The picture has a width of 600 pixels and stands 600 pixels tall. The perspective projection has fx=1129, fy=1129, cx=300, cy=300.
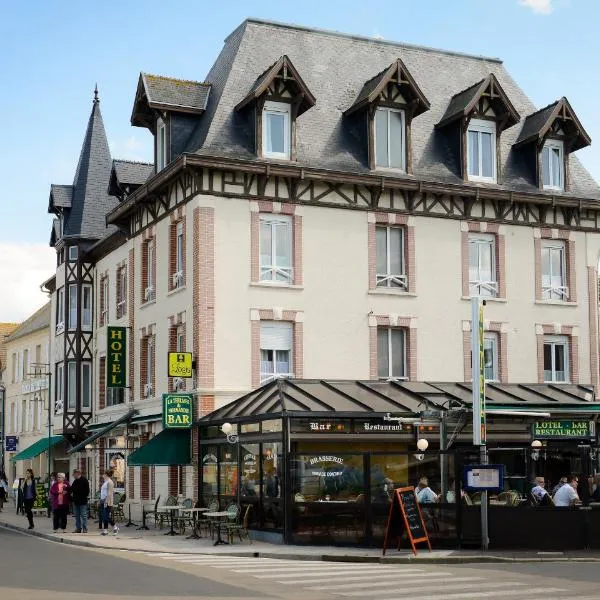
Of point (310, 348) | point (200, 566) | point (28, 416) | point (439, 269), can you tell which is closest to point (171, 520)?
point (310, 348)

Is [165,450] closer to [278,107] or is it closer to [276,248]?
[276,248]

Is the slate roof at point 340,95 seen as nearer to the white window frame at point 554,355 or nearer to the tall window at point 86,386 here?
the white window frame at point 554,355

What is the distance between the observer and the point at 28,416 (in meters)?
56.8

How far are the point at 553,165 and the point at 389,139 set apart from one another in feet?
18.1

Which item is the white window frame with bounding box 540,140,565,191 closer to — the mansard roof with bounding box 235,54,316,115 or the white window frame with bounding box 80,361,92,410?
the mansard roof with bounding box 235,54,316,115

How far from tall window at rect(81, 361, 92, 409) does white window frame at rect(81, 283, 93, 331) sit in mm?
1497

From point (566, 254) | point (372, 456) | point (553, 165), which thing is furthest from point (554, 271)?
point (372, 456)

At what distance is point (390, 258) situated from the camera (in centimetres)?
3139

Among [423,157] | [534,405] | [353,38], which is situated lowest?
[534,405]

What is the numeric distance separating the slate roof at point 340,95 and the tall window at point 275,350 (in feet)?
14.7

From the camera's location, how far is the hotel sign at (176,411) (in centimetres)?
2886

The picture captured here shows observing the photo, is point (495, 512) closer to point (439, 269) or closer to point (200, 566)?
point (200, 566)

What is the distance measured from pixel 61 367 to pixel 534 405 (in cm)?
2269

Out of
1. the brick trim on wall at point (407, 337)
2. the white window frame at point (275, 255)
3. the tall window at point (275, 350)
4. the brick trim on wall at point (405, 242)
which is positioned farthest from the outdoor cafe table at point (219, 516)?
the brick trim on wall at point (405, 242)
